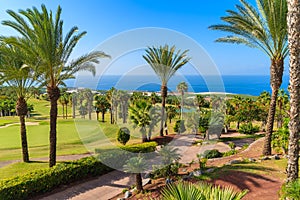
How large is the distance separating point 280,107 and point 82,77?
24.8 m

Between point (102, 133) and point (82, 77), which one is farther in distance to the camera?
point (102, 133)

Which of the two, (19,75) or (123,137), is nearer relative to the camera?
(19,75)

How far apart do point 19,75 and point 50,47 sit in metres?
2.27

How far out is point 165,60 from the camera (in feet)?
71.5

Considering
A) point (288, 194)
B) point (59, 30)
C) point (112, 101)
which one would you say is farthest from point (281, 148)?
point (112, 101)

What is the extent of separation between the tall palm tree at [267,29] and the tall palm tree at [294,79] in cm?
627

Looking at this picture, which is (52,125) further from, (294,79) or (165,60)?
(165,60)

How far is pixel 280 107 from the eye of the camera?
28.4 m

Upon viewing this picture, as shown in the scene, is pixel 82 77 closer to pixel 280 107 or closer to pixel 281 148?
pixel 281 148

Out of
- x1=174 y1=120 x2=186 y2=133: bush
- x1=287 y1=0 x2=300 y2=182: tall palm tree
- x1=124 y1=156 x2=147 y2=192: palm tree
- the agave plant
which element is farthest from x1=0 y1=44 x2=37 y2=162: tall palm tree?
x1=174 y1=120 x2=186 y2=133: bush

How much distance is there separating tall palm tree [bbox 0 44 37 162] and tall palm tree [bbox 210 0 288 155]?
11305mm

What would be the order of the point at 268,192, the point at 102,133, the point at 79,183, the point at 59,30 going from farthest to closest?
the point at 102,133, the point at 59,30, the point at 79,183, the point at 268,192

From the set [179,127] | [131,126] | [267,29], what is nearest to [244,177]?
[267,29]

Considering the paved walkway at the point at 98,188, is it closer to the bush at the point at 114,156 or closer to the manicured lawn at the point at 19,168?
the bush at the point at 114,156
